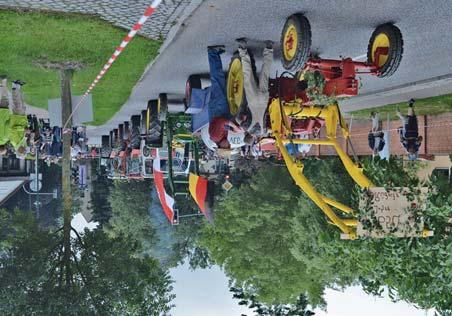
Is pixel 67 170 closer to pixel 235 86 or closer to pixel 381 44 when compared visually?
pixel 235 86

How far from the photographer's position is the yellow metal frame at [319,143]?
709cm

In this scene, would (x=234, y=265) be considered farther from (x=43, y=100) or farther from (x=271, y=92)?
(x=271, y=92)

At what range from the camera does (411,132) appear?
1389 cm

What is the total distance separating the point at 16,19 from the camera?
1124 cm

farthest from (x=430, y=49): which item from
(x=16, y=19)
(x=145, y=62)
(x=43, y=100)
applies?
(x=43, y=100)

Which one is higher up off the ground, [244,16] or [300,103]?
[244,16]

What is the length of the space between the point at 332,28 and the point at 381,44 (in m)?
1.01

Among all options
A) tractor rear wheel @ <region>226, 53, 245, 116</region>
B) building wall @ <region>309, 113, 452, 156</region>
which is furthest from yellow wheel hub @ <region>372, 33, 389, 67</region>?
building wall @ <region>309, 113, 452, 156</region>

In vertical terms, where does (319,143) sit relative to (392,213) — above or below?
above

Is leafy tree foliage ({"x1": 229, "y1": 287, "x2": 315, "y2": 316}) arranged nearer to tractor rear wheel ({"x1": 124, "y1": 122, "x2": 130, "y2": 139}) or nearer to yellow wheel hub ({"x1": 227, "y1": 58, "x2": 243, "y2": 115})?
tractor rear wheel ({"x1": 124, "y1": 122, "x2": 130, "y2": 139})

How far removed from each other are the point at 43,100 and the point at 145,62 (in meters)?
5.31

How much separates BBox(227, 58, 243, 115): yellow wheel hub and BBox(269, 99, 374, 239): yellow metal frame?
142 centimetres

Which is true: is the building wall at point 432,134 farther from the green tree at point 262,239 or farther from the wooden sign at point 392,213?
the wooden sign at point 392,213

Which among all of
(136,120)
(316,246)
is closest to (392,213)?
(316,246)
